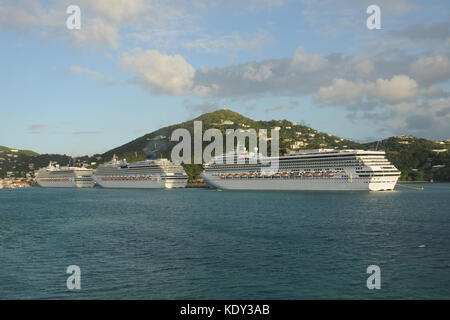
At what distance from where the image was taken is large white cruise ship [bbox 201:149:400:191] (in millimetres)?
90938

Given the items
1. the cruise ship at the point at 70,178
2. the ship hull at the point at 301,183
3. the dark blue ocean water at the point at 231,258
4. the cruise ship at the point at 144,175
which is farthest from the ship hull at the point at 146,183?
the dark blue ocean water at the point at 231,258

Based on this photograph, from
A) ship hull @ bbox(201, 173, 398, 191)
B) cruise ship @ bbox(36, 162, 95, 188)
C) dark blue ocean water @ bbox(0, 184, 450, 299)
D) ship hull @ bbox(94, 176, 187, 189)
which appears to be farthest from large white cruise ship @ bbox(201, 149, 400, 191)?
cruise ship @ bbox(36, 162, 95, 188)

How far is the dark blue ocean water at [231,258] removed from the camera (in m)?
19.0

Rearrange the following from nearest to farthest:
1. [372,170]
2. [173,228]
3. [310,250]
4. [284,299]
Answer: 1. [284,299]
2. [310,250]
3. [173,228]
4. [372,170]

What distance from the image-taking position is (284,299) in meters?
17.8

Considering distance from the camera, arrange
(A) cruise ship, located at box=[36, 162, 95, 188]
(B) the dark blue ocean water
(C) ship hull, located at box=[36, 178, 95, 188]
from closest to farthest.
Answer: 1. (B) the dark blue ocean water
2. (C) ship hull, located at box=[36, 178, 95, 188]
3. (A) cruise ship, located at box=[36, 162, 95, 188]

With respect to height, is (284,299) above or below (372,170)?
below

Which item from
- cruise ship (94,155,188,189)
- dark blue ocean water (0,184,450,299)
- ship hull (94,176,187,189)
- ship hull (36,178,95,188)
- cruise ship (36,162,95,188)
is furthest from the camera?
cruise ship (36,162,95,188)

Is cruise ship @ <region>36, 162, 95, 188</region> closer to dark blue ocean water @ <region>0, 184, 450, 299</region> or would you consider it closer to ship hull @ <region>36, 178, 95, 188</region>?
ship hull @ <region>36, 178, 95, 188</region>

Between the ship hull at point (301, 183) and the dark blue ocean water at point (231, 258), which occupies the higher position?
the ship hull at point (301, 183)

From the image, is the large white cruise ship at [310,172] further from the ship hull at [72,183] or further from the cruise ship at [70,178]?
the cruise ship at [70,178]

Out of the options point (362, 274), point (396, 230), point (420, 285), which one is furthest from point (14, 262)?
point (396, 230)
